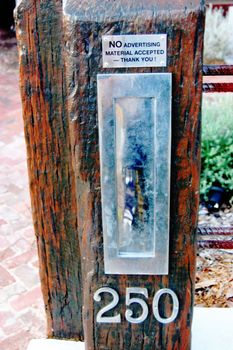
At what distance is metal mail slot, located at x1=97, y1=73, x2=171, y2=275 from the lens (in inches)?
59.9

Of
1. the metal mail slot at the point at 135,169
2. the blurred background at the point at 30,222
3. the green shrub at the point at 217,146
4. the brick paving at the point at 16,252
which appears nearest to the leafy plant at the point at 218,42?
the blurred background at the point at 30,222

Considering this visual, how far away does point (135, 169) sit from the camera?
5.29 ft

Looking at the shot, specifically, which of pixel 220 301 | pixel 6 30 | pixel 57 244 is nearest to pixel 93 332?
pixel 57 244

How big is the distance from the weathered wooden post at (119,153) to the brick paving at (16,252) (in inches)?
46.2

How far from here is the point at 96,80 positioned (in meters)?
1.53

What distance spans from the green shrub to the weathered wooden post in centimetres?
205

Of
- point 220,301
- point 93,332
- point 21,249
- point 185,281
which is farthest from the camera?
point 21,249

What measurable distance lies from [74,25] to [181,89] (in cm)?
29

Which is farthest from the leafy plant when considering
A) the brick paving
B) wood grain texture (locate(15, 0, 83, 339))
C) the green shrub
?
wood grain texture (locate(15, 0, 83, 339))

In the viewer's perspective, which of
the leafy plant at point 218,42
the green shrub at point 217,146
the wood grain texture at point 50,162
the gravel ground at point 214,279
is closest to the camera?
the wood grain texture at point 50,162

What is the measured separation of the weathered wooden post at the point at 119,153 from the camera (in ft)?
4.89

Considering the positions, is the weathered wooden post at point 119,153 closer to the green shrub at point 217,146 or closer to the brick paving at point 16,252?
the brick paving at point 16,252

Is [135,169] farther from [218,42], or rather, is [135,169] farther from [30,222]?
[218,42]

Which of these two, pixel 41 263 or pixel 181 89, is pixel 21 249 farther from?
pixel 181 89
